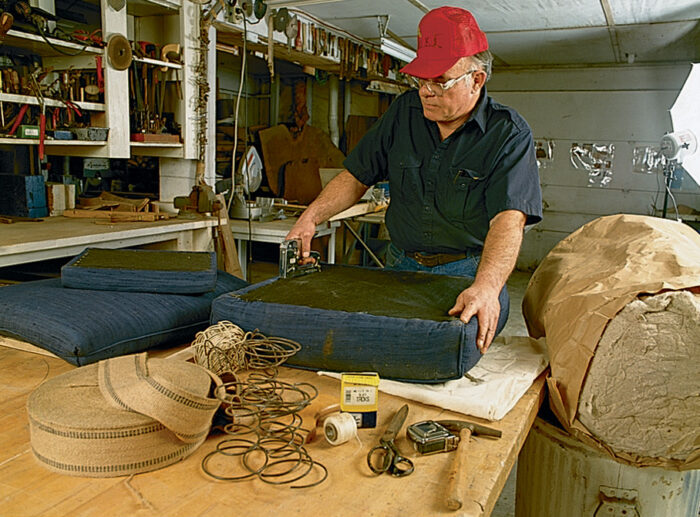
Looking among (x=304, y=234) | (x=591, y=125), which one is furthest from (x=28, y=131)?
(x=591, y=125)

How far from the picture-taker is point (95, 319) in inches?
53.4

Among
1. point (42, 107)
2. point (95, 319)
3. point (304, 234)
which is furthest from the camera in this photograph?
point (42, 107)

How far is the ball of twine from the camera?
1.25 meters

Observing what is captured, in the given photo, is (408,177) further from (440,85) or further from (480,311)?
(480,311)

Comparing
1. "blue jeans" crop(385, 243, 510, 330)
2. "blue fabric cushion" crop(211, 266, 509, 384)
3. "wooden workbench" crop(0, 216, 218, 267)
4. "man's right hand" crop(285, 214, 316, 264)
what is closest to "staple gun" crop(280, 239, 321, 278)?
"man's right hand" crop(285, 214, 316, 264)

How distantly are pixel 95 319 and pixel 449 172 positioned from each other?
3.73 feet

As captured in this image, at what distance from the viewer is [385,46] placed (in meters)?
4.65

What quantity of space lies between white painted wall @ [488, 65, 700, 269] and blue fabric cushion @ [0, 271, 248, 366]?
5.96 m

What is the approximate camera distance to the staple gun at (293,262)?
5.41 ft

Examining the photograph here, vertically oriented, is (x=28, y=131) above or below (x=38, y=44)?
below

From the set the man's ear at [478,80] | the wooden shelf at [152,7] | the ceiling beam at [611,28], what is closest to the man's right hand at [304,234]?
the man's ear at [478,80]

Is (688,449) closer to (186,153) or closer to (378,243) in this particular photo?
(186,153)

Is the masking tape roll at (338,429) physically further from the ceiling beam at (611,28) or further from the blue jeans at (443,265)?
the ceiling beam at (611,28)

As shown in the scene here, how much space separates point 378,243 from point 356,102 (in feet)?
7.25
